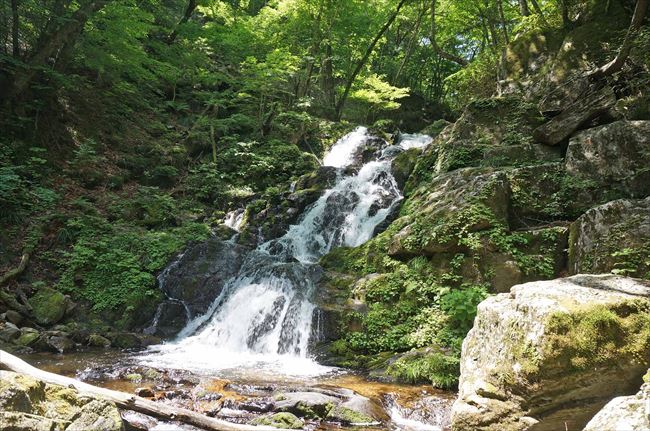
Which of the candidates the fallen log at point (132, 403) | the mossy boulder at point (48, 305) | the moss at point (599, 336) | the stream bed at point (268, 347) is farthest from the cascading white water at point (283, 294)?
the moss at point (599, 336)

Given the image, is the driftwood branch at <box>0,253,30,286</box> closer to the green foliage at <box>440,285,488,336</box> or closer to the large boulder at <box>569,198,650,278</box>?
the green foliage at <box>440,285,488,336</box>

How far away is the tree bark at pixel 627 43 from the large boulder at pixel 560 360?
6.79 meters

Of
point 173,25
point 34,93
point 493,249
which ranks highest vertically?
point 173,25

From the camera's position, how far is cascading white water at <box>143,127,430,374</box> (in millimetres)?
8984

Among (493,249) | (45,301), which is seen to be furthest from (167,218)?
(493,249)

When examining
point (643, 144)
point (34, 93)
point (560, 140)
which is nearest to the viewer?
point (643, 144)

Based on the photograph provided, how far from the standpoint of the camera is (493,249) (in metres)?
8.57

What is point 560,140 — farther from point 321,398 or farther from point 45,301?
point 45,301

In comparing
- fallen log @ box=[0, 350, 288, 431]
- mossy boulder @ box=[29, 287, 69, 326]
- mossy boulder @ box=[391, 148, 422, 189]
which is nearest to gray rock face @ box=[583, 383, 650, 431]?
fallen log @ box=[0, 350, 288, 431]

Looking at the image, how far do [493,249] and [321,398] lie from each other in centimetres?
480

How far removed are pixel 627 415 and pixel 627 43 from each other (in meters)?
9.53

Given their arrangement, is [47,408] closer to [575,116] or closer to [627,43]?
[575,116]

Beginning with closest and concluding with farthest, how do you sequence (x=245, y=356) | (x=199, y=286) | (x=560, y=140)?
(x=245, y=356), (x=560, y=140), (x=199, y=286)

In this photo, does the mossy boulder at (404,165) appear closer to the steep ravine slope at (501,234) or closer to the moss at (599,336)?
the steep ravine slope at (501,234)
